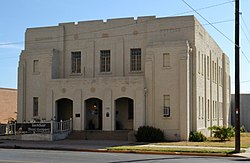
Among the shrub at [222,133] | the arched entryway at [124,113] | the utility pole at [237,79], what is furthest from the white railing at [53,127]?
the utility pole at [237,79]

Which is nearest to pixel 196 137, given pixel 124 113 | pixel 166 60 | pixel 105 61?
pixel 166 60

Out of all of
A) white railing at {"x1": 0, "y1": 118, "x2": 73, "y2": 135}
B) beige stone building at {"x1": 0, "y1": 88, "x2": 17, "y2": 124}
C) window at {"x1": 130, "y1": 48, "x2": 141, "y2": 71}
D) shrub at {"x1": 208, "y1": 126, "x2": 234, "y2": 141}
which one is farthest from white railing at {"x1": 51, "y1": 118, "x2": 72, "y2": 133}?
beige stone building at {"x1": 0, "y1": 88, "x2": 17, "y2": 124}

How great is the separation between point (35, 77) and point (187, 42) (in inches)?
550

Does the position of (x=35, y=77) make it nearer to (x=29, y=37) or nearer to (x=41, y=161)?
(x=29, y=37)

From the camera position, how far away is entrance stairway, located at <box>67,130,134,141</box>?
3397cm

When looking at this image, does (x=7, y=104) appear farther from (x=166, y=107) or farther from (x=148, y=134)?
(x=148, y=134)

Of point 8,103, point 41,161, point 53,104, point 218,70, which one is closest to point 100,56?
point 53,104

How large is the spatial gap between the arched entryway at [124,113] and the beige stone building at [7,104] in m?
22.8

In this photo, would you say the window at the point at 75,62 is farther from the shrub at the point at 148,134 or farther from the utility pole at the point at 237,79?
the utility pole at the point at 237,79

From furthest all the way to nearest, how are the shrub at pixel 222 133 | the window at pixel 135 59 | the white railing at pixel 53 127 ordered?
the window at pixel 135 59
the white railing at pixel 53 127
the shrub at pixel 222 133

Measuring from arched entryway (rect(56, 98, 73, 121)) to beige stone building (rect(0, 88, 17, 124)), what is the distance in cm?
1876

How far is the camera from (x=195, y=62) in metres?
34.6

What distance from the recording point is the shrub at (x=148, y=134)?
32219mm

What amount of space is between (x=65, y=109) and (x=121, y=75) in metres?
6.19
